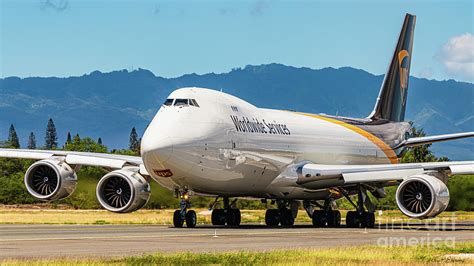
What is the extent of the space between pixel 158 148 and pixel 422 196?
10.7 meters

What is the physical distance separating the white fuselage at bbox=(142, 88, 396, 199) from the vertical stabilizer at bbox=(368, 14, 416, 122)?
7.36 meters

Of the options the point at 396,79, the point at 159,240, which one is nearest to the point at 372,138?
the point at 396,79

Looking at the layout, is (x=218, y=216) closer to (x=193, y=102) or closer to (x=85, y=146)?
(x=193, y=102)

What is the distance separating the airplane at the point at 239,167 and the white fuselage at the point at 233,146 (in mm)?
40

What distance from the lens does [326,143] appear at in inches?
1891

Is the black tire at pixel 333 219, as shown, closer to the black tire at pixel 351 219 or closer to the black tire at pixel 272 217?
the black tire at pixel 351 219

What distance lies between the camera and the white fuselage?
120 feet

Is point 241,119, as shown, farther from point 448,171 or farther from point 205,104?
point 448,171

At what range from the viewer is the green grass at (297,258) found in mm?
20891

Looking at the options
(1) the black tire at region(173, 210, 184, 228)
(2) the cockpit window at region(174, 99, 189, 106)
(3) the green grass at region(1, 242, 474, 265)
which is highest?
(2) the cockpit window at region(174, 99, 189, 106)

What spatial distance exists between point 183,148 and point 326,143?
43.1 feet

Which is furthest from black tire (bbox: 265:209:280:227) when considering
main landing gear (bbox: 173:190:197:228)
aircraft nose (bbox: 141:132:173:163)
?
aircraft nose (bbox: 141:132:173:163)

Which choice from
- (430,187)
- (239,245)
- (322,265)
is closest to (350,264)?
(322,265)

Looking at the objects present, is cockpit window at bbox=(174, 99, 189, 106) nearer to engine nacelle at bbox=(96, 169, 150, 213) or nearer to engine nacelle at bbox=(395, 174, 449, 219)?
engine nacelle at bbox=(96, 169, 150, 213)
